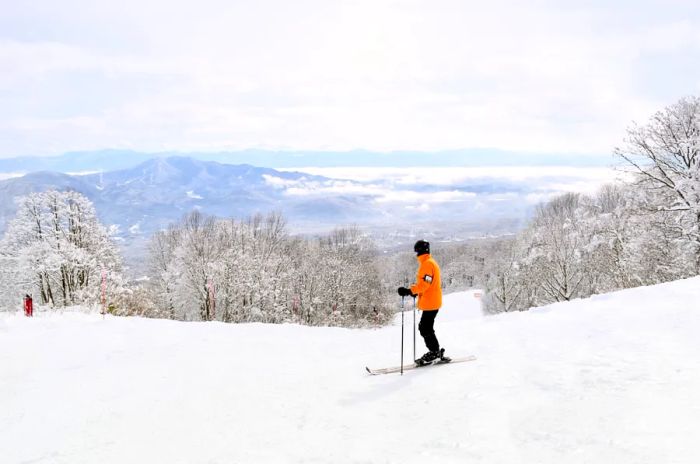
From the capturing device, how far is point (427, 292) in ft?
31.2

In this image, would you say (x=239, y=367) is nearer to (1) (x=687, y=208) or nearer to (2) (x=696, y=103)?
(1) (x=687, y=208)

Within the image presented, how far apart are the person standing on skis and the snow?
47 cm

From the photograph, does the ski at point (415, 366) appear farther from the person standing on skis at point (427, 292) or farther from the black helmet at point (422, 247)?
the black helmet at point (422, 247)

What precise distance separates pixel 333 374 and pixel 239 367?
249 cm

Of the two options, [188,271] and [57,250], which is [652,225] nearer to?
[188,271]

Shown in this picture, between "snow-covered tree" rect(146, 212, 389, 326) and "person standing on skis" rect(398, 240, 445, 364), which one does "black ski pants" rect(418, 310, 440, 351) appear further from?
"snow-covered tree" rect(146, 212, 389, 326)

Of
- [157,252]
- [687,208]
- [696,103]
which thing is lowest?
[157,252]

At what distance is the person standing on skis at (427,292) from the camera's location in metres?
9.31

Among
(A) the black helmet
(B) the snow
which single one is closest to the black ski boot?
(B) the snow

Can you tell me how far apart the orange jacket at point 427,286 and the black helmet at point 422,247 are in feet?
0.44

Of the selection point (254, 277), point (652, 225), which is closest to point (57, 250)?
point (254, 277)

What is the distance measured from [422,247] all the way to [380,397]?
299 cm

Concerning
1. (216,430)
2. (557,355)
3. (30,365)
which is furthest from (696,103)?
(30,365)

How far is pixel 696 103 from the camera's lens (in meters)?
25.6
